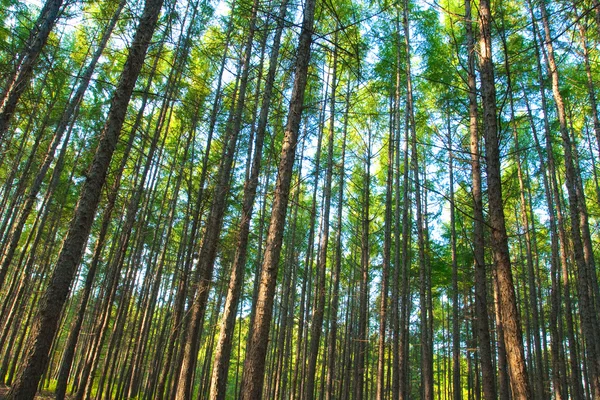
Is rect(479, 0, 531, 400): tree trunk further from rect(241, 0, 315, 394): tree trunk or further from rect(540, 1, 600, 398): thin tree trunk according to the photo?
rect(540, 1, 600, 398): thin tree trunk

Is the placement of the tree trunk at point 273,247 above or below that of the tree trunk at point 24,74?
below

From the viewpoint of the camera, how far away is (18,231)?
8.29m

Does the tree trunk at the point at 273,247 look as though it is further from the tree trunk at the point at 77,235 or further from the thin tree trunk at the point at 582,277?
the thin tree trunk at the point at 582,277

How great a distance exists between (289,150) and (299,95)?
78 centimetres

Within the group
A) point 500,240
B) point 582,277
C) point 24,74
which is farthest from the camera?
point 582,277

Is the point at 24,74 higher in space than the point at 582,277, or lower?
higher

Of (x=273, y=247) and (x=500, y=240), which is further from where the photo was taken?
(x=273, y=247)

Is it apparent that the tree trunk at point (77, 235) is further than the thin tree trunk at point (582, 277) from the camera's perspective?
No

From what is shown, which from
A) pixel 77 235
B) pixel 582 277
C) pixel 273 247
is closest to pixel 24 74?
pixel 77 235

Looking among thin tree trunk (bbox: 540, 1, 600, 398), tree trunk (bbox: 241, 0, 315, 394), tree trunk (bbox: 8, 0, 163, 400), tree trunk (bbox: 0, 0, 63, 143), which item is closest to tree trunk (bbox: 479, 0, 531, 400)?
tree trunk (bbox: 241, 0, 315, 394)

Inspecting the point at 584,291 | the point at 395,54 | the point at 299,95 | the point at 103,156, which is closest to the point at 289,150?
the point at 299,95

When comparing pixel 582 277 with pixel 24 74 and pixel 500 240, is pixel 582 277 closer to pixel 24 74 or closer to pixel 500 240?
pixel 500 240

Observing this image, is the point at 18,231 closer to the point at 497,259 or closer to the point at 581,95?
the point at 497,259

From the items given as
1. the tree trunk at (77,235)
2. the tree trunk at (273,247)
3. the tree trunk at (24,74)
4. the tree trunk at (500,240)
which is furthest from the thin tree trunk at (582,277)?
the tree trunk at (24,74)
